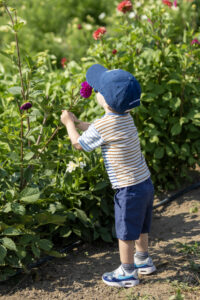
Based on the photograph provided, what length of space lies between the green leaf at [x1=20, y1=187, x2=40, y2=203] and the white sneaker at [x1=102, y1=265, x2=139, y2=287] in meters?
0.62

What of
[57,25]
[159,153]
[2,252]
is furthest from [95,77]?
[57,25]

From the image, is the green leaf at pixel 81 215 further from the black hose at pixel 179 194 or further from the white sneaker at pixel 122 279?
the black hose at pixel 179 194

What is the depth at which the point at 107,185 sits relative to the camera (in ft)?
9.30

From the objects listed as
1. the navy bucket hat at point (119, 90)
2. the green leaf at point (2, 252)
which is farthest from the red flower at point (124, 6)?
the green leaf at point (2, 252)

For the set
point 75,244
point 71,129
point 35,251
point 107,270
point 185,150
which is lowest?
point 107,270

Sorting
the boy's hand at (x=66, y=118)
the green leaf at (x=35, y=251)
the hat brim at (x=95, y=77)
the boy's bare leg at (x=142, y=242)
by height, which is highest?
the hat brim at (x=95, y=77)

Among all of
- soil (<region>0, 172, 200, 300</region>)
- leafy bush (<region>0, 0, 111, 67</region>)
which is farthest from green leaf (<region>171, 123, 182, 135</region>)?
leafy bush (<region>0, 0, 111, 67</region>)

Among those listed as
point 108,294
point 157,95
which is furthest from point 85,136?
point 157,95

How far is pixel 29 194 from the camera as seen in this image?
2.34 metres

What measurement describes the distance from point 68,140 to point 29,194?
614 millimetres

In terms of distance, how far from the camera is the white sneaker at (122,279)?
2.38 metres

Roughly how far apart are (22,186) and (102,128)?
70cm

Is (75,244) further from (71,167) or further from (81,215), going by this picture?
(71,167)

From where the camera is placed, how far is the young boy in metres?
2.13
